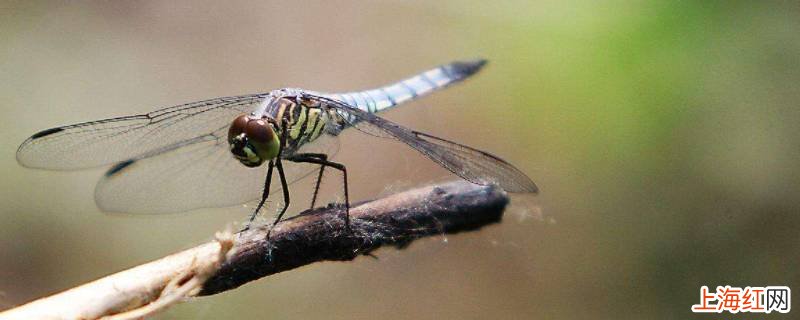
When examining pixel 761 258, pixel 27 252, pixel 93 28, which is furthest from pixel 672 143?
pixel 93 28

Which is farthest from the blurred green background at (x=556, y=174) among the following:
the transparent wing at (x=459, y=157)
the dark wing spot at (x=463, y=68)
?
the transparent wing at (x=459, y=157)

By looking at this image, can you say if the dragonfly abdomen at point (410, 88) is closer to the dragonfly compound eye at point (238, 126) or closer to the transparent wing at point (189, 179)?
the transparent wing at point (189, 179)

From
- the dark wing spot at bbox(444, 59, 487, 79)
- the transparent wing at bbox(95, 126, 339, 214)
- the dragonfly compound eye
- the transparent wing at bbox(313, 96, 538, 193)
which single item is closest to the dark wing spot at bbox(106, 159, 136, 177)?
the transparent wing at bbox(95, 126, 339, 214)

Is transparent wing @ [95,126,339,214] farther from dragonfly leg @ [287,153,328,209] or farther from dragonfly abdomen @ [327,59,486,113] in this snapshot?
dragonfly abdomen @ [327,59,486,113]

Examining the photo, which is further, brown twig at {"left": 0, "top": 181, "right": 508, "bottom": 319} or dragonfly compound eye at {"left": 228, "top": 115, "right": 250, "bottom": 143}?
dragonfly compound eye at {"left": 228, "top": 115, "right": 250, "bottom": 143}

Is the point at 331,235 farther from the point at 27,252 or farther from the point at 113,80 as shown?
the point at 113,80

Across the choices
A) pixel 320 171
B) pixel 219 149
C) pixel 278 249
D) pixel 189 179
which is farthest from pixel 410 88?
pixel 278 249
